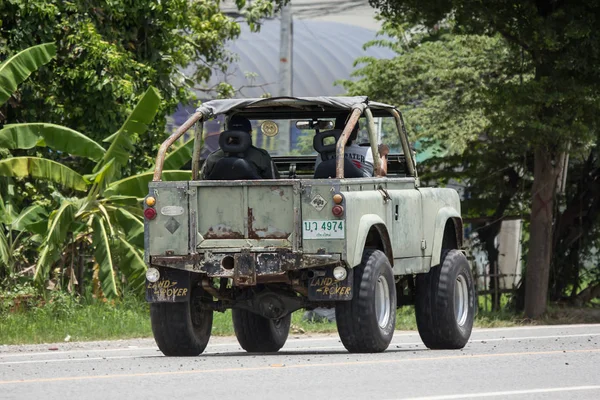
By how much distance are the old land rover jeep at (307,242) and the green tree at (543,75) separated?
7.73 meters

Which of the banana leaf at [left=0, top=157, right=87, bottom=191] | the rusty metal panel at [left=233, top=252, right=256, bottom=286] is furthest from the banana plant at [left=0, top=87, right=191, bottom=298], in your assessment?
the rusty metal panel at [left=233, top=252, right=256, bottom=286]

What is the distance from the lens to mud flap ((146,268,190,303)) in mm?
11906

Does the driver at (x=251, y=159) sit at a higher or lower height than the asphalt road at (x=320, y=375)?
higher

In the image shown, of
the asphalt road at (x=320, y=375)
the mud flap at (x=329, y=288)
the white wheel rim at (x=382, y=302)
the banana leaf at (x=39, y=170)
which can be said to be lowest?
the asphalt road at (x=320, y=375)

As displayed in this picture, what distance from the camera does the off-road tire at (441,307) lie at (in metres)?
13.0

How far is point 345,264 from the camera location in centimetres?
1149

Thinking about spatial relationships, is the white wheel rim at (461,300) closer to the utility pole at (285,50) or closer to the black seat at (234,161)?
the black seat at (234,161)

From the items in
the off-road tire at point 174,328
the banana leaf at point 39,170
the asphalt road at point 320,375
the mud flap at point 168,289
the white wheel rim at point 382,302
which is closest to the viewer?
the asphalt road at point 320,375

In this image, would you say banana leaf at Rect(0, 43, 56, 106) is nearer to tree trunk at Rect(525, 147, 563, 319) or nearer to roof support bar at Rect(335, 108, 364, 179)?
roof support bar at Rect(335, 108, 364, 179)

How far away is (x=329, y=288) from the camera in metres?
11.5


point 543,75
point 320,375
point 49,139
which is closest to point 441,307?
point 320,375

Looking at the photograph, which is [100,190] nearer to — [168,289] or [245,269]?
[168,289]

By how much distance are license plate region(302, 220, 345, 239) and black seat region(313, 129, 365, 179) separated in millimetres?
878

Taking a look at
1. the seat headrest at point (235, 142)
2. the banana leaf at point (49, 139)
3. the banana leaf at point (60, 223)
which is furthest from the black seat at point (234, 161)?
the banana leaf at point (49, 139)
